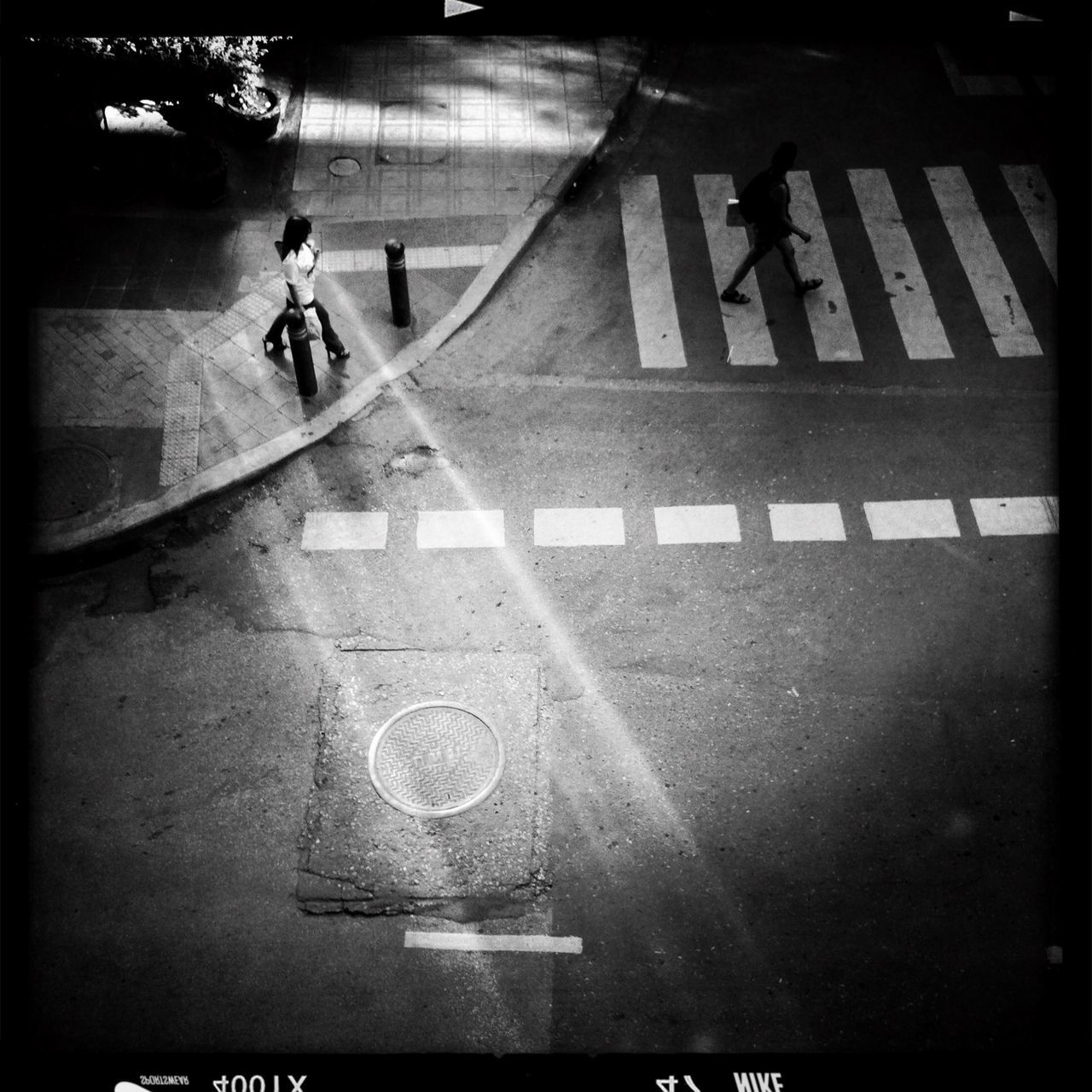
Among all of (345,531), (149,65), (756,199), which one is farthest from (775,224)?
(149,65)

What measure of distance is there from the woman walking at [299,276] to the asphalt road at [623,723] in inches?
39.4

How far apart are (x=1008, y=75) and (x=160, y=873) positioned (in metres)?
15.4

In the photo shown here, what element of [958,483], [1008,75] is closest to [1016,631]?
[958,483]

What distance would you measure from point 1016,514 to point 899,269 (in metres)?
3.89

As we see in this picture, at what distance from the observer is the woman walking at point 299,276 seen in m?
10.1

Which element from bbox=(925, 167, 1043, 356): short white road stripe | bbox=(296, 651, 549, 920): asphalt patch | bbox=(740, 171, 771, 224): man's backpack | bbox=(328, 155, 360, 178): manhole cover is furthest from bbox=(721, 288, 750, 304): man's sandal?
bbox=(296, 651, 549, 920): asphalt patch

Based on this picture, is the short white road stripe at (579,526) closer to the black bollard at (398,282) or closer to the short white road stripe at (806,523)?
the short white road stripe at (806,523)

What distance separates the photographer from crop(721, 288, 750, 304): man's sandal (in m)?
12.0

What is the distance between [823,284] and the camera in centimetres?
1227

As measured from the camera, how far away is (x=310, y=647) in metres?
8.96

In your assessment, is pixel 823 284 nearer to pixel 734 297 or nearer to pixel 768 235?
pixel 734 297

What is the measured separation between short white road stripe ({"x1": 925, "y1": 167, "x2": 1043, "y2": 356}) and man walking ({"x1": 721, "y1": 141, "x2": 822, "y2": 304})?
2.18m

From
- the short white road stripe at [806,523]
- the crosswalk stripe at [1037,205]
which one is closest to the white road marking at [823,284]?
the short white road stripe at [806,523]

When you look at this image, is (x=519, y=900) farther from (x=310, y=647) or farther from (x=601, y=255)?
(x=601, y=255)
